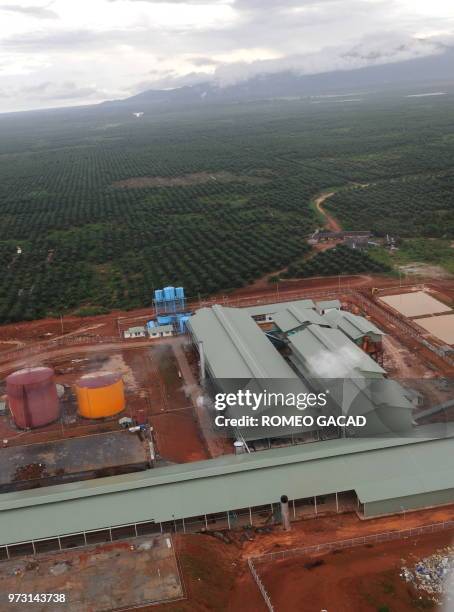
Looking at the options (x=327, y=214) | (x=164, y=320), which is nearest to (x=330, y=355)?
(x=164, y=320)

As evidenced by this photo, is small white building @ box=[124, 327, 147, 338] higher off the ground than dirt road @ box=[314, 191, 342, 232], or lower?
lower

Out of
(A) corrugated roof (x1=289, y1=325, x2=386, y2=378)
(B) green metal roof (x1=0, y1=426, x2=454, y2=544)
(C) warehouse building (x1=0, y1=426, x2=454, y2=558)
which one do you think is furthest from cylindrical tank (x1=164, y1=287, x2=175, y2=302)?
(C) warehouse building (x1=0, y1=426, x2=454, y2=558)

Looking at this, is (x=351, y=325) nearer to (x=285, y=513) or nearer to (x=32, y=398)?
(x=285, y=513)

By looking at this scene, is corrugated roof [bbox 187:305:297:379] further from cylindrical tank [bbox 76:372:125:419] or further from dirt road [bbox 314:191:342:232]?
dirt road [bbox 314:191:342:232]

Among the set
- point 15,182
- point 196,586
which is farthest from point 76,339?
point 15,182

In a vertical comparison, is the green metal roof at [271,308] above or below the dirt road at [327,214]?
below

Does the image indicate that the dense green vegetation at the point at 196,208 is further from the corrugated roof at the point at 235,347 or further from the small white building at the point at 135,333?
the corrugated roof at the point at 235,347

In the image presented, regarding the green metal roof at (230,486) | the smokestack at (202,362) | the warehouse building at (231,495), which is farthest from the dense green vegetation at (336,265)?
the warehouse building at (231,495)

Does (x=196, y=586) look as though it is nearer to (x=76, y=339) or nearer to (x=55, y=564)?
(x=55, y=564)
